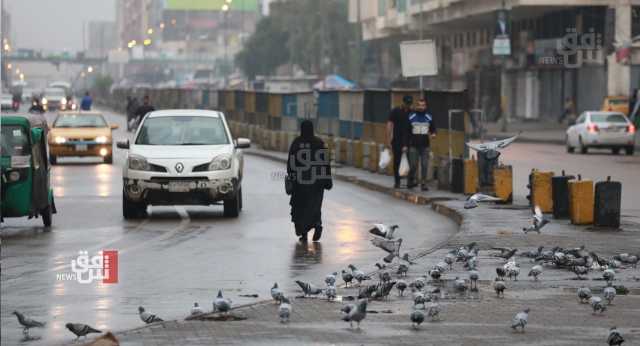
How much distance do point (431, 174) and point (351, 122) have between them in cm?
817

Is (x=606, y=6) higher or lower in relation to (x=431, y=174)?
higher

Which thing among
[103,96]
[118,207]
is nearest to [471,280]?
[118,207]

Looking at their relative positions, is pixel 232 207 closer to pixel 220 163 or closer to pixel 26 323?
pixel 220 163

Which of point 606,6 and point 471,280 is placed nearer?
point 471,280

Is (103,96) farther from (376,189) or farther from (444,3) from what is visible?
(376,189)

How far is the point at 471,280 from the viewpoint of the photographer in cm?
1336

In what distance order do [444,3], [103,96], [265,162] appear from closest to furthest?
[265,162], [444,3], [103,96]

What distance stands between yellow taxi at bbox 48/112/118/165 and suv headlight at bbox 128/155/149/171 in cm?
1761

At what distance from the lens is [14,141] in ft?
65.9

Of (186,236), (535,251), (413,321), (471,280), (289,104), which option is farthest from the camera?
(289,104)

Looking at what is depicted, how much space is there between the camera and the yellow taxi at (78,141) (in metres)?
39.7

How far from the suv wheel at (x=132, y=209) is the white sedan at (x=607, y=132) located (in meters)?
27.8

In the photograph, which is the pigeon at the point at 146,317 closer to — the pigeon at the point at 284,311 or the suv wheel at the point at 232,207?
the pigeon at the point at 284,311

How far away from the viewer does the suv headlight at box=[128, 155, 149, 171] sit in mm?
22141
